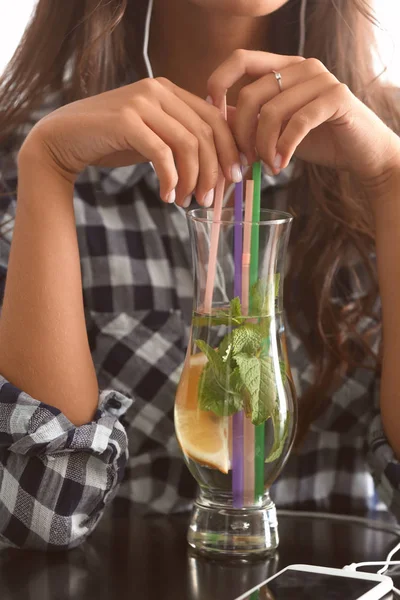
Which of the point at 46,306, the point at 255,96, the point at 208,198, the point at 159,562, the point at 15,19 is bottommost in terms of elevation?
the point at 159,562

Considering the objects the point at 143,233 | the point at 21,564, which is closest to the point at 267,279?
the point at 21,564

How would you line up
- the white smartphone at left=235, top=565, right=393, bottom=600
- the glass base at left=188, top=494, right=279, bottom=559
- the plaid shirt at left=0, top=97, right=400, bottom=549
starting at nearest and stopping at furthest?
the white smartphone at left=235, top=565, right=393, bottom=600, the glass base at left=188, top=494, right=279, bottom=559, the plaid shirt at left=0, top=97, right=400, bottom=549

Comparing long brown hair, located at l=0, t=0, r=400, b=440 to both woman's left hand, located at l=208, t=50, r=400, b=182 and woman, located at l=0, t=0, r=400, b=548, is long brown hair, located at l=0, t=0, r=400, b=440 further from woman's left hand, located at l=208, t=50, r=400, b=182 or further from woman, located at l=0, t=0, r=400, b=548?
woman's left hand, located at l=208, t=50, r=400, b=182

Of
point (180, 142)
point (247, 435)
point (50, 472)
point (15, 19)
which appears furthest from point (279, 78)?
point (15, 19)

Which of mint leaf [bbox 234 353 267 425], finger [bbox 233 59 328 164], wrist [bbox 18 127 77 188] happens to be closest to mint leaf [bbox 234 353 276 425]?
mint leaf [bbox 234 353 267 425]

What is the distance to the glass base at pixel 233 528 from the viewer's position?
86 centimetres

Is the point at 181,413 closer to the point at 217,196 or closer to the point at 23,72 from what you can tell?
the point at 217,196

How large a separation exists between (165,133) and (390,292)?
355mm

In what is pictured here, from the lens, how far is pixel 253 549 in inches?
34.2

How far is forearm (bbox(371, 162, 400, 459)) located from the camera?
1.08 m

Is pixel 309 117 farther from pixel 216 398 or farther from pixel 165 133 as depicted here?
pixel 216 398

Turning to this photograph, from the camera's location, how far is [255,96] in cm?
95

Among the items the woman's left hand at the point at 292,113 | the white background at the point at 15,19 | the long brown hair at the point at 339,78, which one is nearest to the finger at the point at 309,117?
the woman's left hand at the point at 292,113

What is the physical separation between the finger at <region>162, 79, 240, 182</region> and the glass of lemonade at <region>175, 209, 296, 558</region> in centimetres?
8
